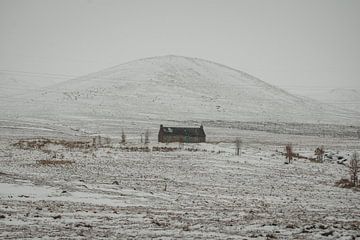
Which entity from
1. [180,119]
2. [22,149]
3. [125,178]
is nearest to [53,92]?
[180,119]

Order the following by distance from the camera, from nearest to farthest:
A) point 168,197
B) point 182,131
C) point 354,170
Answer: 1. point 168,197
2. point 354,170
3. point 182,131

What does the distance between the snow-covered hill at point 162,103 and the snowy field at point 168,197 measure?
83642 millimetres

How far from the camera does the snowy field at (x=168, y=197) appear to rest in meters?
15.2

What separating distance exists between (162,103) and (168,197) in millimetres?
133838

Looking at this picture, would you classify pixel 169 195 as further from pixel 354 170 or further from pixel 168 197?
pixel 354 170

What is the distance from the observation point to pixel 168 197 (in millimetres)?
25750

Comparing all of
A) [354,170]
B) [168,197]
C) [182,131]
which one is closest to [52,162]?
[168,197]

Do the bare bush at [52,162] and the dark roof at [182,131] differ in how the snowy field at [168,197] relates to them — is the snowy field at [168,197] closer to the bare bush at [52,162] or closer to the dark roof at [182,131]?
the bare bush at [52,162]

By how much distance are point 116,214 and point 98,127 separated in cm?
8660

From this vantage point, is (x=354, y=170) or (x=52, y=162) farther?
(x=354, y=170)

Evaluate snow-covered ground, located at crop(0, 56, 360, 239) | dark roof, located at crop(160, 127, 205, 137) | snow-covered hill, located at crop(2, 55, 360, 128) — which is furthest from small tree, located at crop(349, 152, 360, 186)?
snow-covered hill, located at crop(2, 55, 360, 128)

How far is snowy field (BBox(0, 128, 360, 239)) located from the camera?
49.9 feet

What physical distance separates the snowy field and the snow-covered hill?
83642 mm

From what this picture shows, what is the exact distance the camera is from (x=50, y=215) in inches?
693
